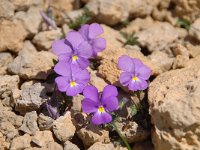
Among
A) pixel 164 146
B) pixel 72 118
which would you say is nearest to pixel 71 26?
pixel 72 118

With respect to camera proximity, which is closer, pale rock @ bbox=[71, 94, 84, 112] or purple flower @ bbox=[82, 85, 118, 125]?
purple flower @ bbox=[82, 85, 118, 125]

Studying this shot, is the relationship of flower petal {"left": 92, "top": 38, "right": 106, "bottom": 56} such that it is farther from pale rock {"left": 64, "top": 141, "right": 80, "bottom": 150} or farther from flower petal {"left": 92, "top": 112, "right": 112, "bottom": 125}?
pale rock {"left": 64, "top": 141, "right": 80, "bottom": 150}

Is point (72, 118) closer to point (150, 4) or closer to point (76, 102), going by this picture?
point (76, 102)

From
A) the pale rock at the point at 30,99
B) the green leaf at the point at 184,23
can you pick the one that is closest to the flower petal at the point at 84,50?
the pale rock at the point at 30,99

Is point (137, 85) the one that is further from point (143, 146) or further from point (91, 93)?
point (143, 146)

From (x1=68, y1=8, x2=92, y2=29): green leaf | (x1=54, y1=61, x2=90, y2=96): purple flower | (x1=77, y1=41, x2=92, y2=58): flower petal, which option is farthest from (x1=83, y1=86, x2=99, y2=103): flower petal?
(x1=68, y1=8, x2=92, y2=29): green leaf

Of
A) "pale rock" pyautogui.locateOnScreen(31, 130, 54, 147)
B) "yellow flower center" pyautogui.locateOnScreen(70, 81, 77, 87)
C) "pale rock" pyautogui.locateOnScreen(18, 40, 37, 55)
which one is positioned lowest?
"pale rock" pyautogui.locateOnScreen(31, 130, 54, 147)

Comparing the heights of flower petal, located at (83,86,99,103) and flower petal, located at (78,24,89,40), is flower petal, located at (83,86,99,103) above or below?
below

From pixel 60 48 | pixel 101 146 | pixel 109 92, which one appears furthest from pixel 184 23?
pixel 101 146
